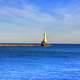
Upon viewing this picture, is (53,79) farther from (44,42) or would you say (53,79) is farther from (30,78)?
(44,42)

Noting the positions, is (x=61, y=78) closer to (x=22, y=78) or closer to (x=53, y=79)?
(x=53, y=79)

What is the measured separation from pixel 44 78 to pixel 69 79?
103 inches

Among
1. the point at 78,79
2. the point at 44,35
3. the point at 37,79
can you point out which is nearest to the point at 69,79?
the point at 78,79

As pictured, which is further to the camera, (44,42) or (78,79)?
(44,42)

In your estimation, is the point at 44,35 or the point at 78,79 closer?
the point at 78,79

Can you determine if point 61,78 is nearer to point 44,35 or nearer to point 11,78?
point 11,78

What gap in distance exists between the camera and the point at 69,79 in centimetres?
2847

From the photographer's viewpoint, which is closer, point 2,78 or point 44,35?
point 2,78

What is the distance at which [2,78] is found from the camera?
2881cm

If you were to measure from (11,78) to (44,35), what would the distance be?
120405mm

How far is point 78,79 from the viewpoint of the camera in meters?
28.7

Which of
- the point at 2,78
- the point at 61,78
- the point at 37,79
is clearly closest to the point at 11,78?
the point at 2,78

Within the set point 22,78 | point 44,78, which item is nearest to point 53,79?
point 44,78

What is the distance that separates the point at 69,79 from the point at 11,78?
5887 millimetres
